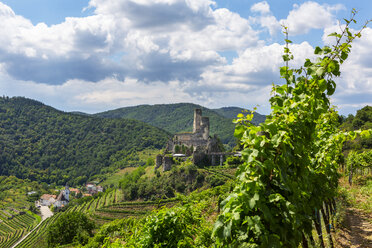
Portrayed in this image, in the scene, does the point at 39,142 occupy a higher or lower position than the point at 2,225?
higher

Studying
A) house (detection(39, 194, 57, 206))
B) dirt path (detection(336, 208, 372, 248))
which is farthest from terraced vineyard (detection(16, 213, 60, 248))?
dirt path (detection(336, 208, 372, 248))

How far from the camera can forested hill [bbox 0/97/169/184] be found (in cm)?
14275

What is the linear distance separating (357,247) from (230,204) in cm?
669

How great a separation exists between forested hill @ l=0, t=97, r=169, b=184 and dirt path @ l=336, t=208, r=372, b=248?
140 metres

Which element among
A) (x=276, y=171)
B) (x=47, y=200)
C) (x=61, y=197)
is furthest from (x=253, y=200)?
(x=47, y=200)

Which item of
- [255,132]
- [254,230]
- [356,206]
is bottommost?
[356,206]

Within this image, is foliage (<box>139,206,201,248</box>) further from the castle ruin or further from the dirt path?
the castle ruin

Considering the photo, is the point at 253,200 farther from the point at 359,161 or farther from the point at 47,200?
the point at 47,200

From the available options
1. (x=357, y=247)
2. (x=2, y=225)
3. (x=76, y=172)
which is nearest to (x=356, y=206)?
(x=357, y=247)

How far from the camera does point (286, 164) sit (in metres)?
2.99

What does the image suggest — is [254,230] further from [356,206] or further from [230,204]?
[356,206]

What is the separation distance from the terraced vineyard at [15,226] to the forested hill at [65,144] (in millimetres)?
50150

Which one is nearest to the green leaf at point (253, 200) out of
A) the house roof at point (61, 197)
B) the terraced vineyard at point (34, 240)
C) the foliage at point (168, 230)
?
the foliage at point (168, 230)

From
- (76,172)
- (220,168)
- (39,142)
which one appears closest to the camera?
(220,168)
